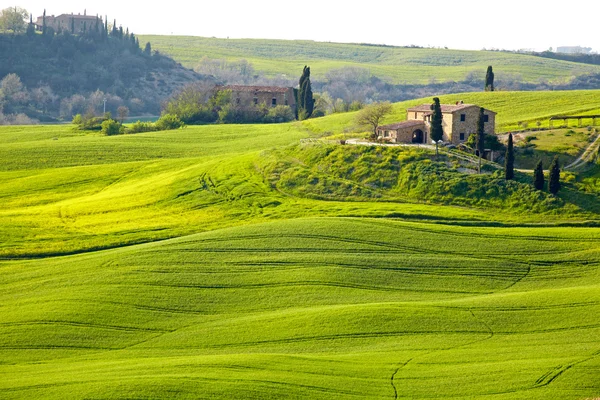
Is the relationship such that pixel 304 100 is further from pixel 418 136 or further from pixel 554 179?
pixel 554 179

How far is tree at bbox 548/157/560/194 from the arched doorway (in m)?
19.7

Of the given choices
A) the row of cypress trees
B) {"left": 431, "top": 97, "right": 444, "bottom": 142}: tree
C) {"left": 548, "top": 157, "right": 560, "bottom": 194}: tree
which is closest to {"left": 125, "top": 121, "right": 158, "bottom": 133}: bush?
{"left": 431, "top": 97, "right": 444, "bottom": 142}: tree

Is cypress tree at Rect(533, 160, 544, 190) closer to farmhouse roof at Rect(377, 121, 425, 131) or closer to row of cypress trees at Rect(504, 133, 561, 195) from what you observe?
row of cypress trees at Rect(504, 133, 561, 195)

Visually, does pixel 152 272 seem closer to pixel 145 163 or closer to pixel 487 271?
pixel 487 271

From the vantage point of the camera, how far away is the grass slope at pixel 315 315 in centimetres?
3816

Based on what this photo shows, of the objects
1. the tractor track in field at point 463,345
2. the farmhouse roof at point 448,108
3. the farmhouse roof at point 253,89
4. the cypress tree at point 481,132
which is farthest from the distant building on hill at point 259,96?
the tractor track in field at point 463,345

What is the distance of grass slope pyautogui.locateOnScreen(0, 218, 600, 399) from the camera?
125ft

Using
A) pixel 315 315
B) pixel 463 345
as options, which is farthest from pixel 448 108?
pixel 463 345

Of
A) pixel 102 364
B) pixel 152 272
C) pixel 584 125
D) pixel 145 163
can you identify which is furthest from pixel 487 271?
pixel 145 163

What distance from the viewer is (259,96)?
15050cm

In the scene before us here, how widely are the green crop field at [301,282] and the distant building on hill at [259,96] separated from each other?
54.6 meters

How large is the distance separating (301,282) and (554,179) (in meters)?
26.8

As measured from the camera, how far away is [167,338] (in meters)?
46.4

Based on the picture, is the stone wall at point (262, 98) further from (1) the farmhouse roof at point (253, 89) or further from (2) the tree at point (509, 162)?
(2) the tree at point (509, 162)
